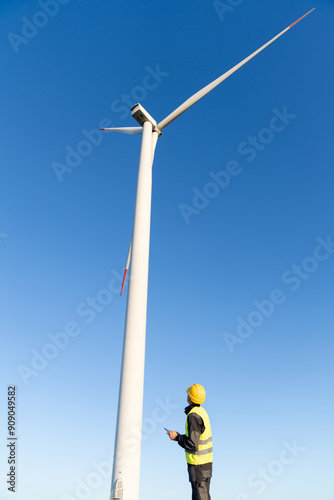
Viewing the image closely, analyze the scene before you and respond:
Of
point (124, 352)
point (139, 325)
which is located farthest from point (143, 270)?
point (124, 352)

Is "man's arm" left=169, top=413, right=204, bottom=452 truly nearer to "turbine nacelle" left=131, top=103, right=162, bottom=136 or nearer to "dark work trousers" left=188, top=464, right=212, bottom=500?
"dark work trousers" left=188, top=464, right=212, bottom=500

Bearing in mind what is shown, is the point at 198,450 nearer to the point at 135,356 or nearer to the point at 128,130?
the point at 135,356

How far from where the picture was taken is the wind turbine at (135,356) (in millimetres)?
7645

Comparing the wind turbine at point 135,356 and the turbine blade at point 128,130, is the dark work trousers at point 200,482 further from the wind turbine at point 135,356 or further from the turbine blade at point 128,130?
the turbine blade at point 128,130

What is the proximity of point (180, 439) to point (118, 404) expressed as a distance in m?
1.73

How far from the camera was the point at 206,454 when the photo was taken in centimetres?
755

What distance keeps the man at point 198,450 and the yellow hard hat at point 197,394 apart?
23cm

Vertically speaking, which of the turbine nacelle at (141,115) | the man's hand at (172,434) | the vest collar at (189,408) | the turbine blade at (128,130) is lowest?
the man's hand at (172,434)

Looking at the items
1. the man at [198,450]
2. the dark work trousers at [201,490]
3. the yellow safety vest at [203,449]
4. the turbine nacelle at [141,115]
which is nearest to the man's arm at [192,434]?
the man at [198,450]

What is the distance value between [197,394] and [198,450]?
1125 mm

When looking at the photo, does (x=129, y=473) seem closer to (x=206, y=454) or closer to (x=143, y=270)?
(x=206, y=454)

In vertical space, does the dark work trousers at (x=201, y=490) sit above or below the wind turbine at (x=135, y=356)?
below

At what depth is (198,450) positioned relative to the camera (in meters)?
7.52

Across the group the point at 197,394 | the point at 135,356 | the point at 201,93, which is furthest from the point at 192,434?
the point at 201,93
